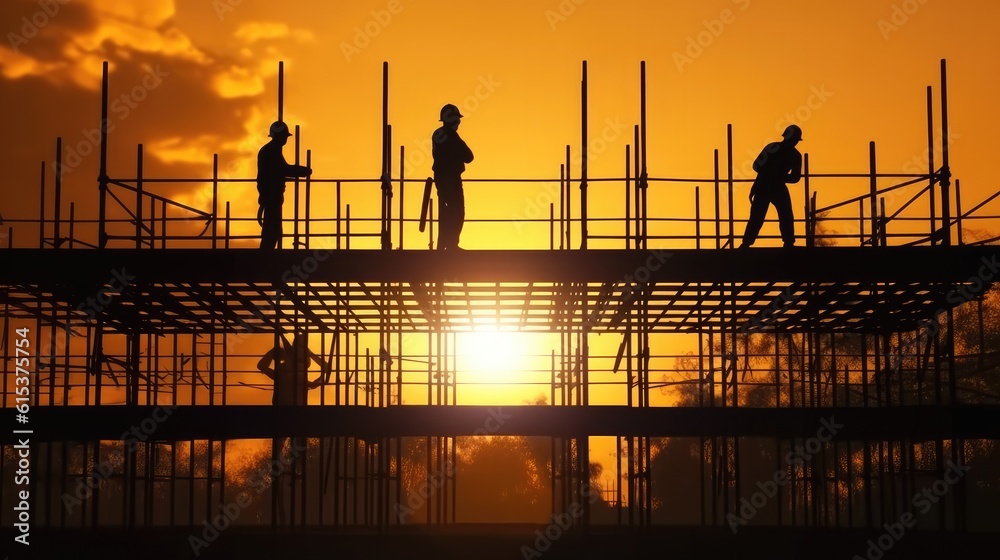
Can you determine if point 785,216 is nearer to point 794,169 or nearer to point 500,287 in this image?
point 794,169

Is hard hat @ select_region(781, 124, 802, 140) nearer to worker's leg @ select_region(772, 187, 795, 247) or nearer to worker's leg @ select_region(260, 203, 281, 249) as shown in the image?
worker's leg @ select_region(772, 187, 795, 247)

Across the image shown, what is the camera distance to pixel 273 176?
15844 millimetres

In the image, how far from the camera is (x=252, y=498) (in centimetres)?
6275

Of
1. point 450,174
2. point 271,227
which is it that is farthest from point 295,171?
Answer: point 450,174

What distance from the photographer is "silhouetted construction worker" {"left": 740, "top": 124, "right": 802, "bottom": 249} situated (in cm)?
1568

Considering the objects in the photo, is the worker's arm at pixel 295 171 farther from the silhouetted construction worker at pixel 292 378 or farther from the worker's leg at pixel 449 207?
the silhouetted construction worker at pixel 292 378

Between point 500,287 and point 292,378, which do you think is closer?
point 500,287

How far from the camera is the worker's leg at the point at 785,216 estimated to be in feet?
50.4

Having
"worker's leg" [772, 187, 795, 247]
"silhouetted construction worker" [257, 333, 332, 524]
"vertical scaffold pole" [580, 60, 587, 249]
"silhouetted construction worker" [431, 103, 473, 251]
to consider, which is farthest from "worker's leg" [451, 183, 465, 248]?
"silhouetted construction worker" [257, 333, 332, 524]

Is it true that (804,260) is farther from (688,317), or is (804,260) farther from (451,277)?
(688,317)

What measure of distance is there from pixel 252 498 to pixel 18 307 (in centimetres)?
4380

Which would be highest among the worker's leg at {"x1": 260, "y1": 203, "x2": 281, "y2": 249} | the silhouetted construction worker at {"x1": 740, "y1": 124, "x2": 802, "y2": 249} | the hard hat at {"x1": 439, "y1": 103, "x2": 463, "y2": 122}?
the hard hat at {"x1": 439, "y1": 103, "x2": 463, "y2": 122}

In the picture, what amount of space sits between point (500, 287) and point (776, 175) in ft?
12.5

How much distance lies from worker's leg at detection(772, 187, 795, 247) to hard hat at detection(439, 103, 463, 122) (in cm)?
380
